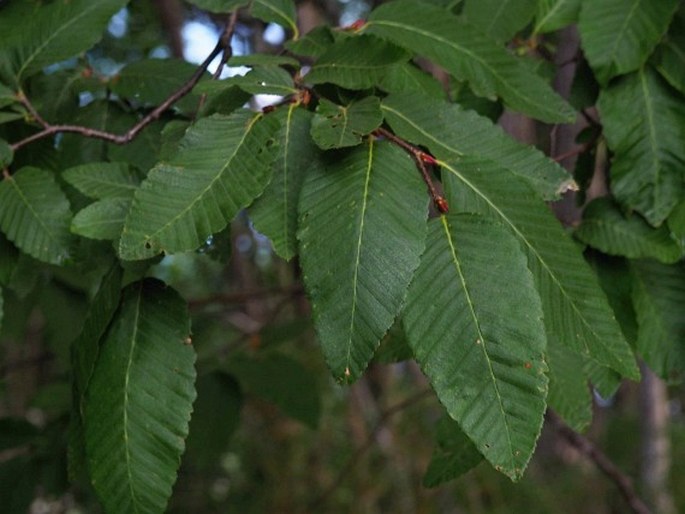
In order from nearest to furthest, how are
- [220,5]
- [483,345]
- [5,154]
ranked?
1. [483,345]
2. [5,154]
3. [220,5]

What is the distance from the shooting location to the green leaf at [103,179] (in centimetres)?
103

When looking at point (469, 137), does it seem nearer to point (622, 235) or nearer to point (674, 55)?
point (622, 235)

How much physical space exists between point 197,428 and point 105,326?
958mm

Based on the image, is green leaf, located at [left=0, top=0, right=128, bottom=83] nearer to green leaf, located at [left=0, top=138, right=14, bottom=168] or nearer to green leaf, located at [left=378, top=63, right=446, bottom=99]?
green leaf, located at [left=0, top=138, right=14, bottom=168]

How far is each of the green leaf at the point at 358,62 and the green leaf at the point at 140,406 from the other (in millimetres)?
317

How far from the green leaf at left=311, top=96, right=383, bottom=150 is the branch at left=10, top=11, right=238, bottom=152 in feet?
0.99

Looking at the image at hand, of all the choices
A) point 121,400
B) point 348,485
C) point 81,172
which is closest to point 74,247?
point 81,172

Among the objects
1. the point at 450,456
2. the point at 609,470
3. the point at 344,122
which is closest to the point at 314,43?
the point at 344,122

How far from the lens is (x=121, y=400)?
95 centimetres

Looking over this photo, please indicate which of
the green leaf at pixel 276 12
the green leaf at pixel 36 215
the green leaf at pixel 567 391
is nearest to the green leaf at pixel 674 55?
the green leaf at pixel 567 391

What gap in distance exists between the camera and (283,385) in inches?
80.1

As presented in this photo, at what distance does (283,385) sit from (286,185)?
1.16 meters

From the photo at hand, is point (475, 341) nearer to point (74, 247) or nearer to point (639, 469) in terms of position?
point (74, 247)

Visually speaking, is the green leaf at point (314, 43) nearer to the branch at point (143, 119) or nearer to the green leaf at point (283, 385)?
the branch at point (143, 119)
